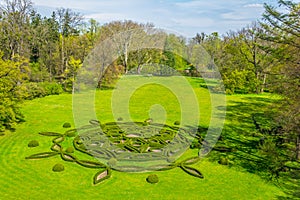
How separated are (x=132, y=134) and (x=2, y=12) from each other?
31.3 meters

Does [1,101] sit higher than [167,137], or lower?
higher

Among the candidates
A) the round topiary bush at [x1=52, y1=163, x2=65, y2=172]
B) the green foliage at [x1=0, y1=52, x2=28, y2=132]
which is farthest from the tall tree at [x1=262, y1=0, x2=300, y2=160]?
the green foliage at [x1=0, y1=52, x2=28, y2=132]

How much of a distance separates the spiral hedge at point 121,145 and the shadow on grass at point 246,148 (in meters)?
3.08

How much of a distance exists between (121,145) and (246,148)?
10176mm

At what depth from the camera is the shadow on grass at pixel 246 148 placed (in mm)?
17953

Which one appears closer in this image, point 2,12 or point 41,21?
point 2,12

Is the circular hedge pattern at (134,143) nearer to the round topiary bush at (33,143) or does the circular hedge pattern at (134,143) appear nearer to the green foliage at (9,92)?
the round topiary bush at (33,143)

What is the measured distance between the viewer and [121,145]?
72.5ft

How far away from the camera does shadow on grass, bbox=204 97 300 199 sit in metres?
18.0

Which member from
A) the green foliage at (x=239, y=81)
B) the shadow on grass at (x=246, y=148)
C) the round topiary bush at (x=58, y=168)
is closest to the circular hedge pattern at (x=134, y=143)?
the round topiary bush at (x=58, y=168)

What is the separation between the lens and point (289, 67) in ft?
57.0

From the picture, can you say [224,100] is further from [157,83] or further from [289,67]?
[289,67]

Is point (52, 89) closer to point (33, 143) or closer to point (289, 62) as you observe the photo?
point (33, 143)

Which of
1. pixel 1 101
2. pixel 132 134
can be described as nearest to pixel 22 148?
pixel 1 101
